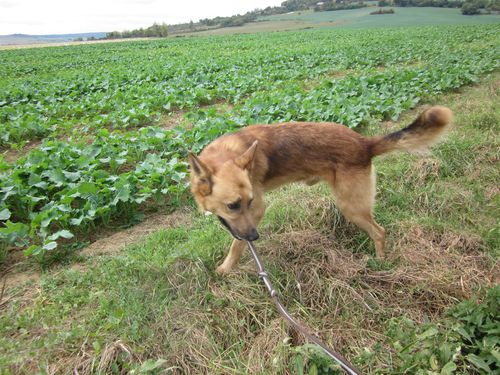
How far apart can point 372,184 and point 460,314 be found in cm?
152

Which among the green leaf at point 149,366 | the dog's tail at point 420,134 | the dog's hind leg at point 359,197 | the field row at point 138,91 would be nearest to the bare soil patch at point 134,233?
the green leaf at point 149,366

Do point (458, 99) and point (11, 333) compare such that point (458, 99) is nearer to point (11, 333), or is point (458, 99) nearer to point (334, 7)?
point (11, 333)

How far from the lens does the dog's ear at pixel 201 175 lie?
3.22m

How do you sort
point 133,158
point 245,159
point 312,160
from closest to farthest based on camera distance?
point 245,159 → point 312,160 → point 133,158

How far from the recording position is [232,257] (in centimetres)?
380

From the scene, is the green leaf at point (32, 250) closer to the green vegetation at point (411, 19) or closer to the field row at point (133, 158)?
the field row at point (133, 158)

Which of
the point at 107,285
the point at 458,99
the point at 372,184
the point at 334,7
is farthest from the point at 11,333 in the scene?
the point at 334,7

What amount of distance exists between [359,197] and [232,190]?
1.45m

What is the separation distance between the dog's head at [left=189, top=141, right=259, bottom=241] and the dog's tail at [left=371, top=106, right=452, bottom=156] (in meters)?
1.50

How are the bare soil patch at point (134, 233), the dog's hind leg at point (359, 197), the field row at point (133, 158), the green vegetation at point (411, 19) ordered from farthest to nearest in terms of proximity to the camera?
the green vegetation at point (411, 19), the field row at point (133, 158), the bare soil patch at point (134, 233), the dog's hind leg at point (359, 197)

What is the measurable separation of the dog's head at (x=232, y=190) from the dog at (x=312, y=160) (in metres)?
0.01

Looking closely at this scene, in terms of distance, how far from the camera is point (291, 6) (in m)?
117

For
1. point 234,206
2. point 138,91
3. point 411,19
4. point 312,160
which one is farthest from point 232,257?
point 411,19

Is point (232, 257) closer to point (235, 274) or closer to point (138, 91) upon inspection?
point (235, 274)
